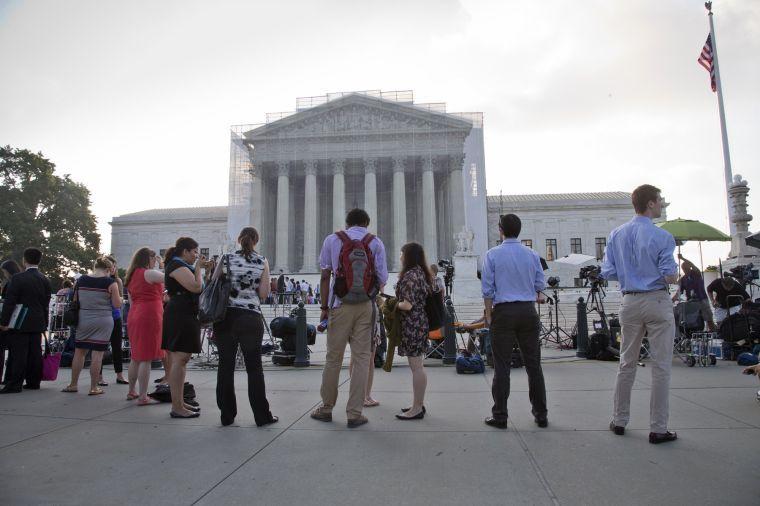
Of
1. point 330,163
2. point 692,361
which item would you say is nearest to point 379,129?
point 330,163

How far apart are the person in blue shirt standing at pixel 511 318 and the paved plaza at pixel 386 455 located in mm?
287

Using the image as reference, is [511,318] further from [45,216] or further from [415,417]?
[45,216]

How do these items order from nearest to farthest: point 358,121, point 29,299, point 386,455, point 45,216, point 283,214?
1. point 386,455
2. point 29,299
3. point 45,216
4. point 283,214
5. point 358,121

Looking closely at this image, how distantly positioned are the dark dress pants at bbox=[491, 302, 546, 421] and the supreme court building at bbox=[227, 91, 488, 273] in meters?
38.5

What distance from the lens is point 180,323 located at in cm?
526

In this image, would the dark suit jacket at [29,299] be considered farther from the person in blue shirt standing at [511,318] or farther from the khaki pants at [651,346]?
the khaki pants at [651,346]

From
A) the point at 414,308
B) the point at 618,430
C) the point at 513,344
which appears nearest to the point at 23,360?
the point at 414,308

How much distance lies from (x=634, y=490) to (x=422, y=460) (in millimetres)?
1384

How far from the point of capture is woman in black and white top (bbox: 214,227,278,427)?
15.5 ft

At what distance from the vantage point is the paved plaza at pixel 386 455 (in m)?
2.93

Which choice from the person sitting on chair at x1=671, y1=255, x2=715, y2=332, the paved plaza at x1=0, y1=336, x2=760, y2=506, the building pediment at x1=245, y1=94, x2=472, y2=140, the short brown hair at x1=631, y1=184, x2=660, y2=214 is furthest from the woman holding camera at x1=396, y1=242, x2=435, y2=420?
the building pediment at x1=245, y1=94, x2=472, y2=140

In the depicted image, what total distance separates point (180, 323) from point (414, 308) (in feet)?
8.38

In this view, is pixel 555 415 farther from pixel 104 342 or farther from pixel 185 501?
pixel 104 342

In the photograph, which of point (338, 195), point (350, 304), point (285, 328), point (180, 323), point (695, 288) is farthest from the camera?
point (338, 195)
